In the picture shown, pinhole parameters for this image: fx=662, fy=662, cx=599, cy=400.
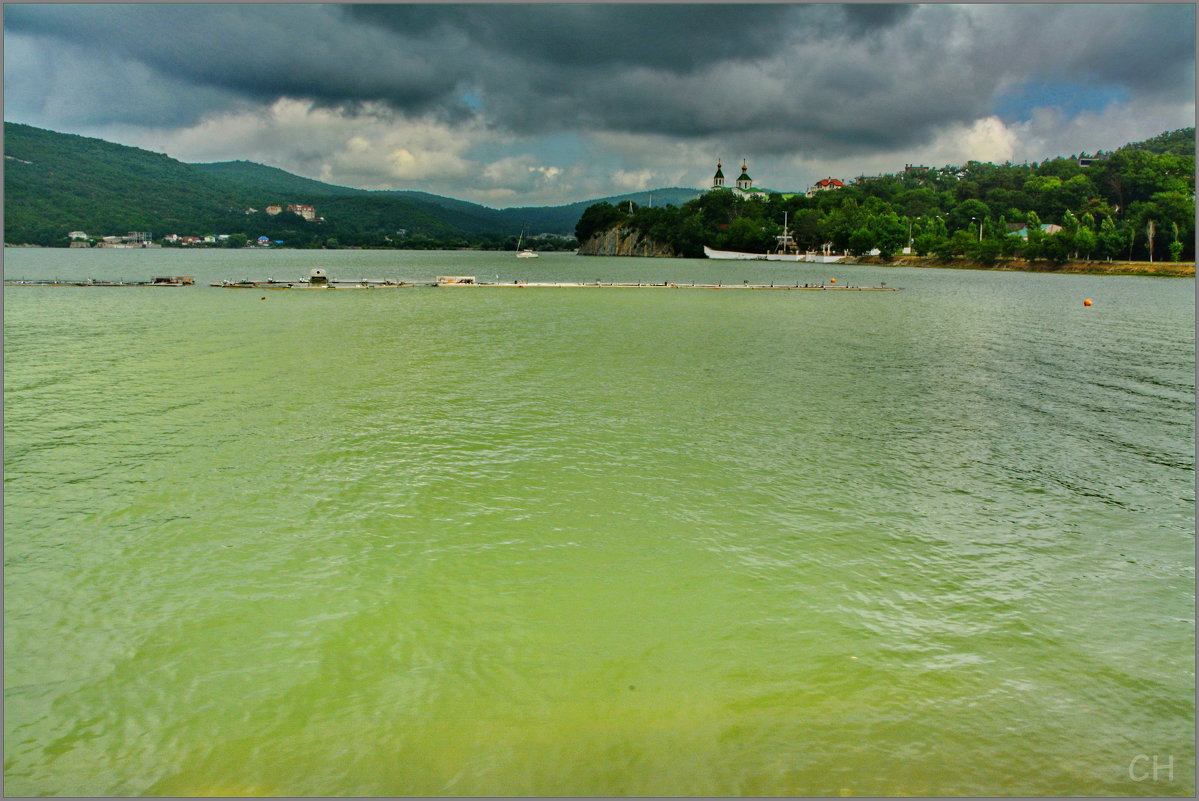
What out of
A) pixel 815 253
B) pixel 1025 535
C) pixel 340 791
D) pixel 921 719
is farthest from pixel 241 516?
pixel 815 253

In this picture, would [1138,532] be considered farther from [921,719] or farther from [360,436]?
[360,436]

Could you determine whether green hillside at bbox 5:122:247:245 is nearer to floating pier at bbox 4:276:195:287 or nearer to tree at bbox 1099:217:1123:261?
floating pier at bbox 4:276:195:287

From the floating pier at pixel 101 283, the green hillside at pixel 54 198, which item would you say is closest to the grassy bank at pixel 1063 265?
the floating pier at pixel 101 283

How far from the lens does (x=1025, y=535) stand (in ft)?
32.5

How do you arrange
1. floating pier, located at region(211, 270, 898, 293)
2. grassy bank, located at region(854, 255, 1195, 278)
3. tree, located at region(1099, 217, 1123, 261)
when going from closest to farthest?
1. floating pier, located at region(211, 270, 898, 293)
2. grassy bank, located at region(854, 255, 1195, 278)
3. tree, located at region(1099, 217, 1123, 261)

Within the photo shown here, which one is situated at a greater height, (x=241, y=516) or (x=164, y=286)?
(x=164, y=286)

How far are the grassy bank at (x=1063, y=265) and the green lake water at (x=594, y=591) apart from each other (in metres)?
115

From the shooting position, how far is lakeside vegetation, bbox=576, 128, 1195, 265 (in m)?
115

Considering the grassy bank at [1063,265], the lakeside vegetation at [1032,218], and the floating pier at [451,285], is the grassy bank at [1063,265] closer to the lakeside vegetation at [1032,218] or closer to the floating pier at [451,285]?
the lakeside vegetation at [1032,218]

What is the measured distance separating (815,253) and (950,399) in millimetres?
169077

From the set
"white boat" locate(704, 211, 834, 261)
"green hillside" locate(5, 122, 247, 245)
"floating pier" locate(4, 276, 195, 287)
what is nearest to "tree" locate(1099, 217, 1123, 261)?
"white boat" locate(704, 211, 834, 261)

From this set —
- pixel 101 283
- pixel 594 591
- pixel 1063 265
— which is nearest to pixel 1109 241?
pixel 1063 265

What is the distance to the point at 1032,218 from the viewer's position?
448 ft

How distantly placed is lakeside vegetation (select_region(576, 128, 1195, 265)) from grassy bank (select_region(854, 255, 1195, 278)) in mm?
1340
